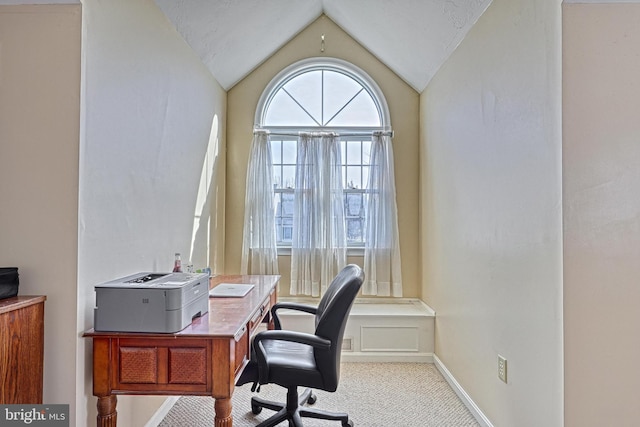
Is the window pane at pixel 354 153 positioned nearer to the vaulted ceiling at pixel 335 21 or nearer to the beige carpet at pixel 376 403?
the vaulted ceiling at pixel 335 21

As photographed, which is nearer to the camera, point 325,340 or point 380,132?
point 325,340

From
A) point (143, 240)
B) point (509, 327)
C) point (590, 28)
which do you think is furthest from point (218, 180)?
point (590, 28)

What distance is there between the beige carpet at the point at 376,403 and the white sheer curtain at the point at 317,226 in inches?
36.6

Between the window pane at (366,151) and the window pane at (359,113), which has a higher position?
the window pane at (359,113)

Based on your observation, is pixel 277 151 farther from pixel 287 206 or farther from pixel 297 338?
pixel 297 338

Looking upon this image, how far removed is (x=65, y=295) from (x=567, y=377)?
2.04 m

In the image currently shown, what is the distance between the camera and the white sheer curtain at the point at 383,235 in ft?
12.2

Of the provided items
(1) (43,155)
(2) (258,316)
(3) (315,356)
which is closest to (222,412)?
(3) (315,356)

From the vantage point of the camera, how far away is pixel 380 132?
3.78m

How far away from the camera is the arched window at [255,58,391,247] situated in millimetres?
3867

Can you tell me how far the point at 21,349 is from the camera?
1.46 meters

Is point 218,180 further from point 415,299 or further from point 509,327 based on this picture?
point 509,327
